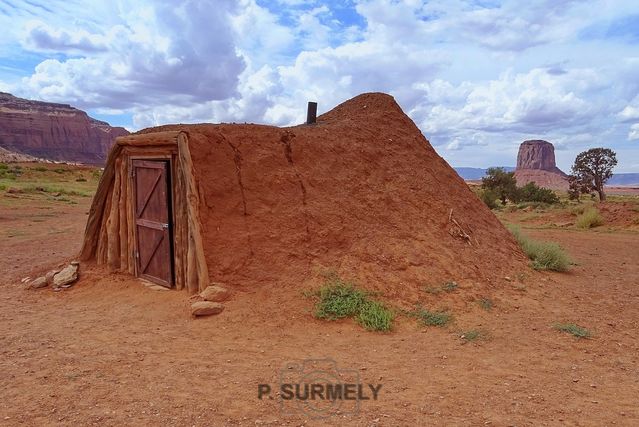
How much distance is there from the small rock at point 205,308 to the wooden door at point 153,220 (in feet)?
3.76

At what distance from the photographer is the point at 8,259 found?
30.0ft

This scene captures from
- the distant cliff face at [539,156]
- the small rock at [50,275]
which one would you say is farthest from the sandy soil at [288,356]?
the distant cliff face at [539,156]

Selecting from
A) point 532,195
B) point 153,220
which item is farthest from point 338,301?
point 532,195

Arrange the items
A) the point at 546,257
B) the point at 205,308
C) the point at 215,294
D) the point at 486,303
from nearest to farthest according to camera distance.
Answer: the point at 205,308, the point at 215,294, the point at 486,303, the point at 546,257

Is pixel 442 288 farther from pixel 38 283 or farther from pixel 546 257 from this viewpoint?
pixel 38 283

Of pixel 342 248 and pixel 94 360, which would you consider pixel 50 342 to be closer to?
pixel 94 360

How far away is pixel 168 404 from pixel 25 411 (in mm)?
1029

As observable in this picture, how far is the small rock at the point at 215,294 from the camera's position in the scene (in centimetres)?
589

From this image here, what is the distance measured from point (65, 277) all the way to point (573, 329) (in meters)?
6.82

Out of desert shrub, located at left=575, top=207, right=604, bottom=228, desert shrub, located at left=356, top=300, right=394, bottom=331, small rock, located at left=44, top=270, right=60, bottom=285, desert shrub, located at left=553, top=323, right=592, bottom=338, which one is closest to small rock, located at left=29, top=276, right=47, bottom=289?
small rock, located at left=44, top=270, right=60, bottom=285

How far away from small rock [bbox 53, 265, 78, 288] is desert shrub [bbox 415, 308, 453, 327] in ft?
16.6

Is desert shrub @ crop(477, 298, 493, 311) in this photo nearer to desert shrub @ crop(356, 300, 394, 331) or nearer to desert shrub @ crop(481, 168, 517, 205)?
desert shrub @ crop(356, 300, 394, 331)

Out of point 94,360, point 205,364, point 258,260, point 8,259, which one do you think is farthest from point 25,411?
point 8,259

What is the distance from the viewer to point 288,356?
15.3 feet
